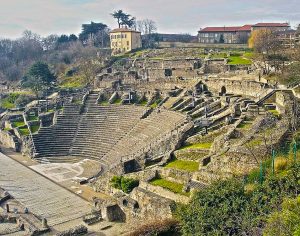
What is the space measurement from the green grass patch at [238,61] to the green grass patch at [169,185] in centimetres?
3416

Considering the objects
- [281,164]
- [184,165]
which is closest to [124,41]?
[184,165]

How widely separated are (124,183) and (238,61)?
36725mm

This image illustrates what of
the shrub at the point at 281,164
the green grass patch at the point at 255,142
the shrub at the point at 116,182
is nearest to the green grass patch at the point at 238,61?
the shrub at the point at 116,182

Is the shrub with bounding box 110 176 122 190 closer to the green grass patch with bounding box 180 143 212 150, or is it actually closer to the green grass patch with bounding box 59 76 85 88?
the green grass patch with bounding box 180 143 212 150

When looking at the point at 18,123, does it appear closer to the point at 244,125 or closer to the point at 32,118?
the point at 32,118

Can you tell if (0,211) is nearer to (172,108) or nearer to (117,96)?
(172,108)

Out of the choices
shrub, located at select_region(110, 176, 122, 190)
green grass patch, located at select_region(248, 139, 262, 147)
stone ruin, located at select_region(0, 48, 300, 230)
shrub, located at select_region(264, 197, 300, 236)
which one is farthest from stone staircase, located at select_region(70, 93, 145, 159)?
shrub, located at select_region(264, 197, 300, 236)

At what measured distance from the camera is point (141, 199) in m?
26.1

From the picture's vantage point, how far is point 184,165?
2891cm

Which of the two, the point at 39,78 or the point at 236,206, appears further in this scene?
the point at 39,78

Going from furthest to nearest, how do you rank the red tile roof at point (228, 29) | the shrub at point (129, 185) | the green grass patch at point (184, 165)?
the red tile roof at point (228, 29)
the shrub at point (129, 185)
the green grass patch at point (184, 165)

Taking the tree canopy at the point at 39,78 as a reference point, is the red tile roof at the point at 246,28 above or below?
above

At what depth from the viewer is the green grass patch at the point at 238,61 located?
59.2 meters

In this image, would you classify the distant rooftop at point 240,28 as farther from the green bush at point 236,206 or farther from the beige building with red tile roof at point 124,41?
the green bush at point 236,206
